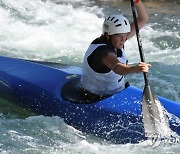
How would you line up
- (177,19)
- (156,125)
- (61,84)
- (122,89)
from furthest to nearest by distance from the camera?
(177,19)
(61,84)
(122,89)
(156,125)

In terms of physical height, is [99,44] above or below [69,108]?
above

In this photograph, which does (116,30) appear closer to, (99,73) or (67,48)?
(99,73)

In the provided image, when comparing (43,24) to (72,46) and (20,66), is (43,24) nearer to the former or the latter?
(72,46)

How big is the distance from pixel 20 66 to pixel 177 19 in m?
5.37

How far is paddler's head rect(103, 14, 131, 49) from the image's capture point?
14.9 feet

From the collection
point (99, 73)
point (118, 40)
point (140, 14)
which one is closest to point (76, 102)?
point (99, 73)

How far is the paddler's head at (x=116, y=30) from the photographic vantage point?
Result: 4.53 m

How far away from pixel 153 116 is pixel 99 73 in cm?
61

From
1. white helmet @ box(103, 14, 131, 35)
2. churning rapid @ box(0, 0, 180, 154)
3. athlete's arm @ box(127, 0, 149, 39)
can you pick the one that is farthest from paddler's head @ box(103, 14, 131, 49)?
churning rapid @ box(0, 0, 180, 154)

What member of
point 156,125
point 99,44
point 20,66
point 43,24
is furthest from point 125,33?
point 43,24

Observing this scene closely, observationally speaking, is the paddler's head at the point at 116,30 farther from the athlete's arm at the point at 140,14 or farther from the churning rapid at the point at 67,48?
the churning rapid at the point at 67,48

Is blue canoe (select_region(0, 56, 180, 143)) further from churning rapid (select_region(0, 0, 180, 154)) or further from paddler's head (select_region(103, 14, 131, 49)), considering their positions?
paddler's head (select_region(103, 14, 131, 49))

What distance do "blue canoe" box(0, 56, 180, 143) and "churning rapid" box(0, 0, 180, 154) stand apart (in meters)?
0.09

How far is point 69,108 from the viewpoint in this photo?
4.79 metres
